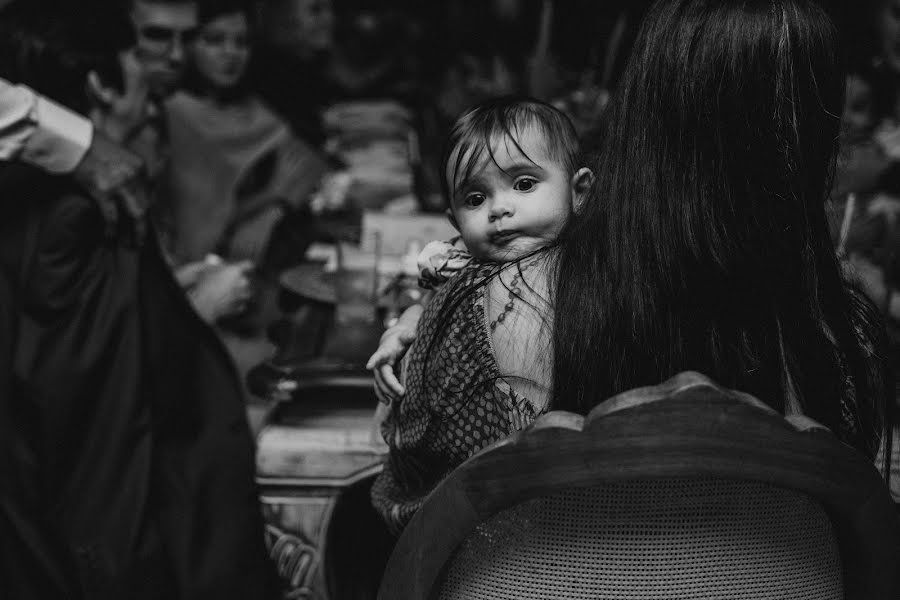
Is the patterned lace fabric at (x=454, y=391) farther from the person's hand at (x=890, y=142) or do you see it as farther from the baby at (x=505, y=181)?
the person's hand at (x=890, y=142)

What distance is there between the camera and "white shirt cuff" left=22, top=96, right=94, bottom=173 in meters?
1.65

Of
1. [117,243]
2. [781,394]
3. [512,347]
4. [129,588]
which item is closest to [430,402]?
[512,347]

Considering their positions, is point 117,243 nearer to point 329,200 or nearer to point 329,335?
point 329,335

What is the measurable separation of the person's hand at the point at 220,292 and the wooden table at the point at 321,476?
118 cm

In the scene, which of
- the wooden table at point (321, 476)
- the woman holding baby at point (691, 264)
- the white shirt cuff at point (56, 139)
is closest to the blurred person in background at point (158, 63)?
the white shirt cuff at point (56, 139)

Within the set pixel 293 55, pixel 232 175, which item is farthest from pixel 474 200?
pixel 293 55

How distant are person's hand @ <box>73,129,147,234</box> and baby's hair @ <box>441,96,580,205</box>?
922 millimetres

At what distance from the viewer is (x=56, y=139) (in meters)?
1.68

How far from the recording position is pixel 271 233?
3.13 metres

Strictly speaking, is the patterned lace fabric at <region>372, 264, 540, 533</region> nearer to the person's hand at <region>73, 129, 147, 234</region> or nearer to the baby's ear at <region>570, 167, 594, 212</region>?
the baby's ear at <region>570, 167, 594, 212</region>

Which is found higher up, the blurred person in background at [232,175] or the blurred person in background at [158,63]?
the blurred person in background at [158,63]

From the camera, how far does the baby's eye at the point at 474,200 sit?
1095 millimetres

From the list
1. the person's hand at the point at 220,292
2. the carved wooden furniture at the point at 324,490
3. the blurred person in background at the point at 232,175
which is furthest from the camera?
the blurred person in background at the point at 232,175

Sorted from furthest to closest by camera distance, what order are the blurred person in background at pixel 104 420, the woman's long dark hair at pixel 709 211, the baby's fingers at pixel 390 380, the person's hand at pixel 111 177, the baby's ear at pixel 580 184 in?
1. the person's hand at pixel 111 177
2. the blurred person in background at pixel 104 420
3. the baby's ear at pixel 580 184
4. the baby's fingers at pixel 390 380
5. the woman's long dark hair at pixel 709 211
